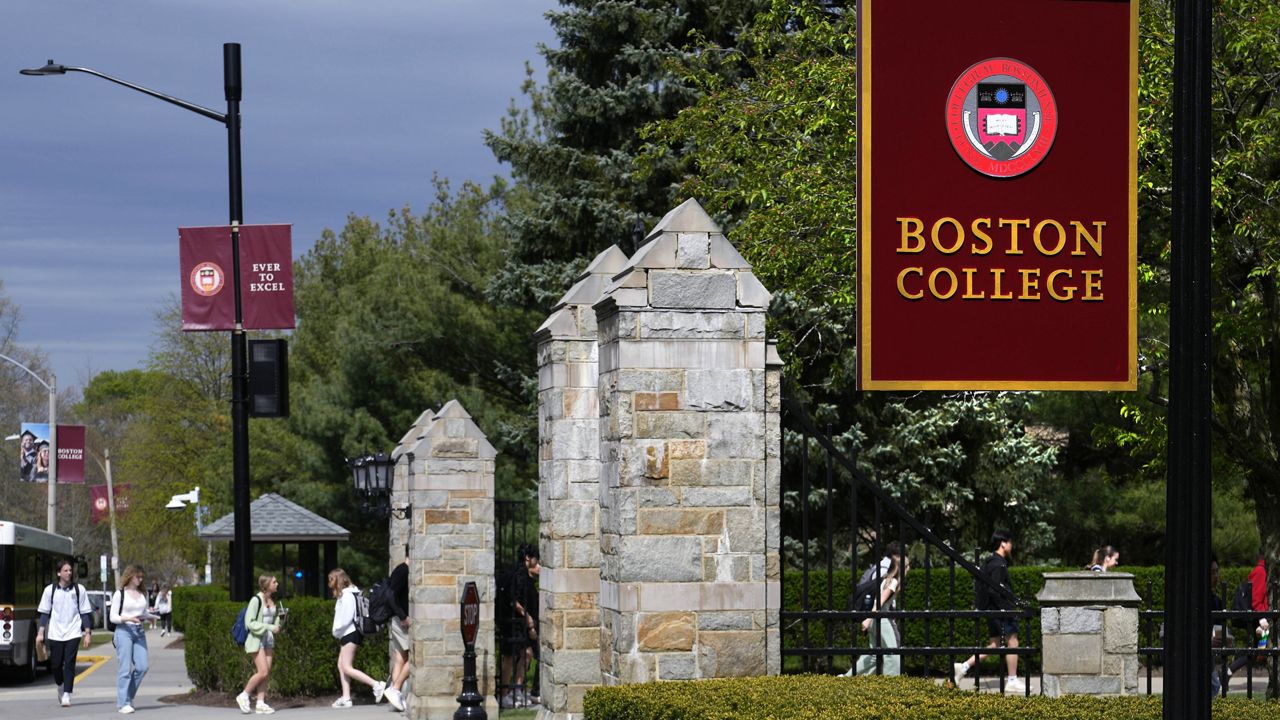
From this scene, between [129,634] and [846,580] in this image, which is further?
[846,580]

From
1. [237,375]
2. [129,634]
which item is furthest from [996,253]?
[129,634]

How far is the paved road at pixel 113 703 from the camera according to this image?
63.7 ft

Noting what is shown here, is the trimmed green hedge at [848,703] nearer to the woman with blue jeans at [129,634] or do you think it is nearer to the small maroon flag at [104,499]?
the woman with blue jeans at [129,634]

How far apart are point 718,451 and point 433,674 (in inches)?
351

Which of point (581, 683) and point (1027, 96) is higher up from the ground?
point (1027, 96)

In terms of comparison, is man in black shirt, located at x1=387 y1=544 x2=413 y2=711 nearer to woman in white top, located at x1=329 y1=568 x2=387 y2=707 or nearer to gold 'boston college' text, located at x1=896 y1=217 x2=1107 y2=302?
woman in white top, located at x1=329 y1=568 x2=387 y2=707

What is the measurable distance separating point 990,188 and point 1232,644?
16455 millimetres

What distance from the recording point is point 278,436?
47.3m

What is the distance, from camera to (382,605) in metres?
19.1

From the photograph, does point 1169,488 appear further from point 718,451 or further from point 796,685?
point 718,451

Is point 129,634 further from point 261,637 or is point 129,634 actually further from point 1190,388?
point 1190,388

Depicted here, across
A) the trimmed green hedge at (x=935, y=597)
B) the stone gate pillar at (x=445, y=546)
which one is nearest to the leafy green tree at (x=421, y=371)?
the trimmed green hedge at (x=935, y=597)

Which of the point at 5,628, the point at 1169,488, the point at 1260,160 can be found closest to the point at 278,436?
the point at 5,628

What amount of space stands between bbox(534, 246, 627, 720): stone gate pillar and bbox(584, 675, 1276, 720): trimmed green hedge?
3.06 meters
